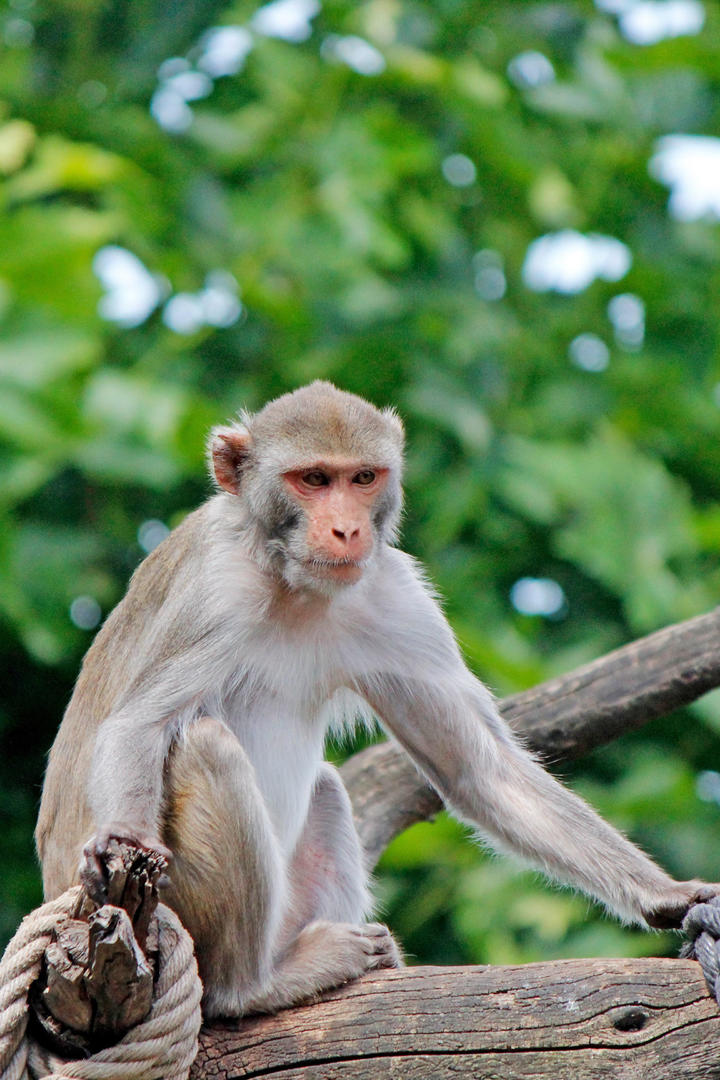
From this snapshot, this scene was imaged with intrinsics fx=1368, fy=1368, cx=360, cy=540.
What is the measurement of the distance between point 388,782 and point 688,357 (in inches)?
269

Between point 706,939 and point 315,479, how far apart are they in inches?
96.8

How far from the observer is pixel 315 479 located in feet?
19.6

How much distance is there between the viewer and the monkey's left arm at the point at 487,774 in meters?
5.94

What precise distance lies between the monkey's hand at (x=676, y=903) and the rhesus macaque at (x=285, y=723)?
0.04 ft

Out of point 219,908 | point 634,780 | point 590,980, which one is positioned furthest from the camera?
point 634,780

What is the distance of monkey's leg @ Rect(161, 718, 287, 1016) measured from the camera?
17.4 ft

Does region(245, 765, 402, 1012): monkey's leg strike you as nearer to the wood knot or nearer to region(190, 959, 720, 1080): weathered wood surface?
region(190, 959, 720, 1080): weathered wood surface

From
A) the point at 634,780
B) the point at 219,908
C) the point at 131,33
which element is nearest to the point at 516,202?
the point at 131,33

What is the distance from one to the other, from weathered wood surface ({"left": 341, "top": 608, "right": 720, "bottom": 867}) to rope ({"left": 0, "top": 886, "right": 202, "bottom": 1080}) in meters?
2.66

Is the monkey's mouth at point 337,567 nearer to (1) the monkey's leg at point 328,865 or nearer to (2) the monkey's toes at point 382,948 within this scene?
(1) the monkey's leg at point 328,865

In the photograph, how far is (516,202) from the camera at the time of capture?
520 inches

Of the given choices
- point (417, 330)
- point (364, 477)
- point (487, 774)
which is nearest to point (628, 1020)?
point (487, 774)

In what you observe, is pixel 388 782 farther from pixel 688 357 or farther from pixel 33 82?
pixel 33 82

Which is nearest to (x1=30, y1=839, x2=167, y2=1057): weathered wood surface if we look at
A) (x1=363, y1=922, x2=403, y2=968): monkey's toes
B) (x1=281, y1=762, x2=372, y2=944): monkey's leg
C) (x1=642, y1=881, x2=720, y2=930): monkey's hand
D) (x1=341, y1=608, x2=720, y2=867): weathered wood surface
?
(x1=363, y1=922, x2=403, y2=968): monkey's toes
